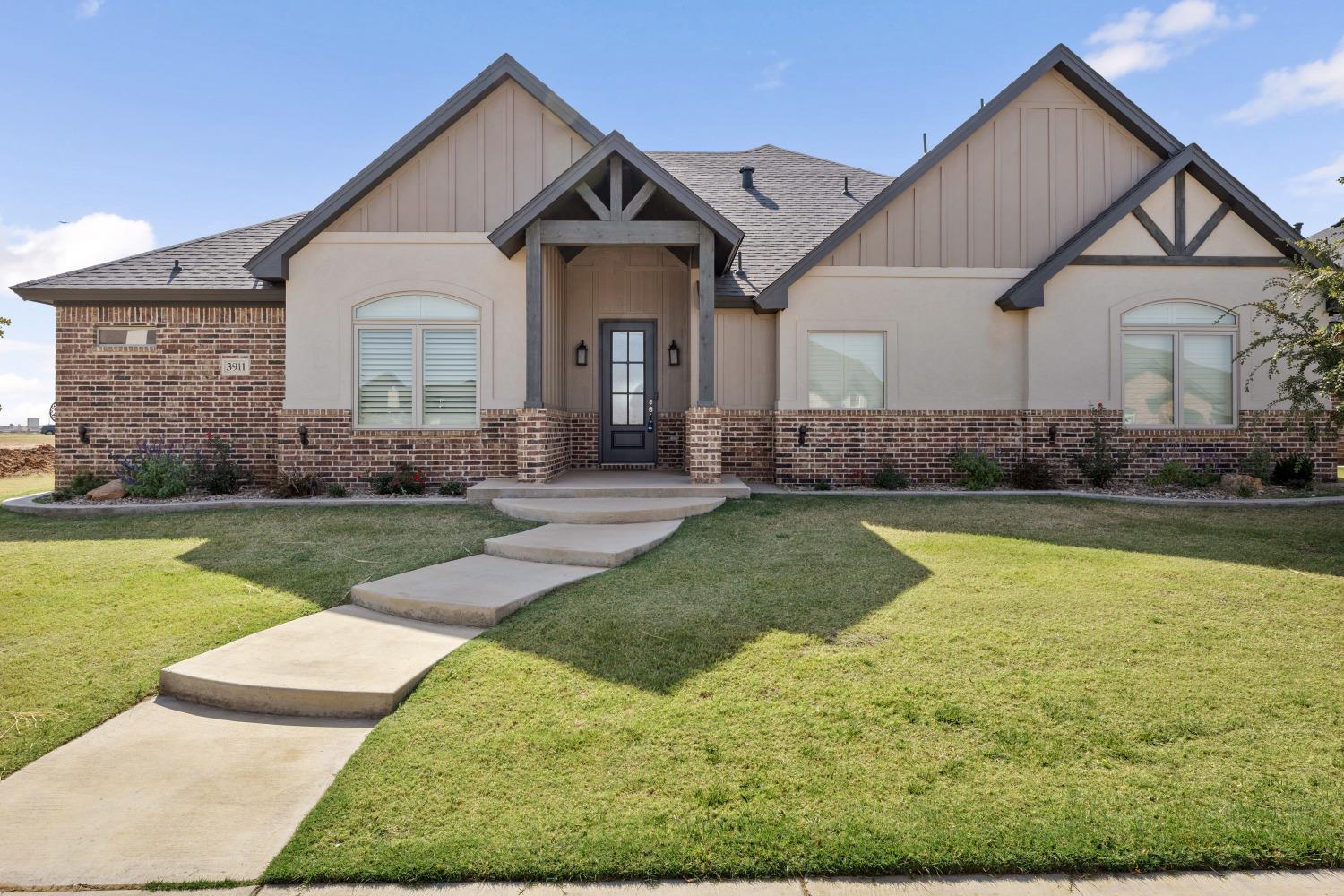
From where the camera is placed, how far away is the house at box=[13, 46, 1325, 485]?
32.3ft

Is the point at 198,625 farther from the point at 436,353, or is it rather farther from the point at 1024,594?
the point at 436,353

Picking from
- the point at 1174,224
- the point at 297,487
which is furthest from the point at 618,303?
the point at 1174,224

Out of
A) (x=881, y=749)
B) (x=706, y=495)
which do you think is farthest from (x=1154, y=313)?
(x=881, y=749)

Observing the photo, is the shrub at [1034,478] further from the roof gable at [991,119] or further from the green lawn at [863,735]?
the green lawn at [863,735]

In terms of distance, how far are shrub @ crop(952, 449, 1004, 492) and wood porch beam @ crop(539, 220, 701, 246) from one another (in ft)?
16.9

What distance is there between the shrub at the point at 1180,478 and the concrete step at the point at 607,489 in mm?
6302

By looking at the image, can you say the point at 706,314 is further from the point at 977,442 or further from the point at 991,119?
the point at 991,119

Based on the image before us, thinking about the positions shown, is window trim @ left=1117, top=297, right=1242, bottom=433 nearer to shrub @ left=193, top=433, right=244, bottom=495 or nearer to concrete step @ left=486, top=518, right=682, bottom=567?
concrete step @ left=486, top=518, right=682, bottom=567

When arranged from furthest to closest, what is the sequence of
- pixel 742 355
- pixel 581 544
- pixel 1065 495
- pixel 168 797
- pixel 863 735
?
pixel 742 355 → pixel 1065 495 → pixel 581 544 → pixel 863 735 → pixel 168 797

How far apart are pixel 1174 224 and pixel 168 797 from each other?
13058 mm

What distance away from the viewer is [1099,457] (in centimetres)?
995

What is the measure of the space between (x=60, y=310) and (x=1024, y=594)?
523 inches

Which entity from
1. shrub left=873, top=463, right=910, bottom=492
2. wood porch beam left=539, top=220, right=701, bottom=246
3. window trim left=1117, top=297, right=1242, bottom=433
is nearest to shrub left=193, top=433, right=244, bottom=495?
wood porch beam left=539, top=220, right=701, bottom=246

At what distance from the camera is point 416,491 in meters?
9.45
